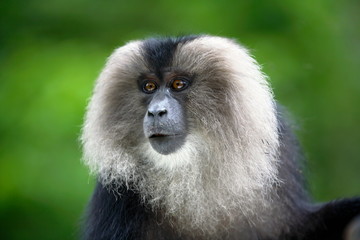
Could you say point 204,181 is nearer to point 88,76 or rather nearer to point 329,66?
point 88,76

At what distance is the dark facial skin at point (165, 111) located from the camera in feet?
15.7

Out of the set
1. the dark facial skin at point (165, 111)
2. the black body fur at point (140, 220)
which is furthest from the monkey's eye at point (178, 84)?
the black body fur at point (140, 220)

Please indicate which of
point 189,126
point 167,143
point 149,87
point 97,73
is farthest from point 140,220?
point 97,73

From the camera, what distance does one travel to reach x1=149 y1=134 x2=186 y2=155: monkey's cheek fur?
15.9 feet

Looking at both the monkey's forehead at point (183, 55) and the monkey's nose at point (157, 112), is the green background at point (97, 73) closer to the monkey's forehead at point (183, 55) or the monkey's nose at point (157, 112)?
the monkey's forehead at point (183, 55)

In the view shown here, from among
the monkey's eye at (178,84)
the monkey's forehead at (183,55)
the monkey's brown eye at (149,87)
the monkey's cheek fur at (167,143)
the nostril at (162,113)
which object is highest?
the monkey's forehead at (183,55)

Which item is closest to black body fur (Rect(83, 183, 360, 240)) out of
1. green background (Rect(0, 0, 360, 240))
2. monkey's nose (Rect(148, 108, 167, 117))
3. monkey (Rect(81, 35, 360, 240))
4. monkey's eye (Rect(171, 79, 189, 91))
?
monkey (Rect(81, 35, 360, 240))

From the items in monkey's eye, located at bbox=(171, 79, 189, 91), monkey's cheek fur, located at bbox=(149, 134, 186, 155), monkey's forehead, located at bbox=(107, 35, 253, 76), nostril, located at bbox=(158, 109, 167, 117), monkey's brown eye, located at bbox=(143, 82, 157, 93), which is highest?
monkey's forehead, located at bbox=(107, 35, 253, 76)

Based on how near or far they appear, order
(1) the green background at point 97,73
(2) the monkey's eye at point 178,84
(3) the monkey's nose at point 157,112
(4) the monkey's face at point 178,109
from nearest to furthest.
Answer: (3) the monkey's nose at point 157,112 < (4) the monkey's face at point 178,109 < (2) the monkey's eye at point 178,84 < (1) the green background at point 97,73

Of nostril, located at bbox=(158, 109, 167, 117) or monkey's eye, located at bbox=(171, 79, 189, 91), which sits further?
monkey's eye, located at bbox=(171, 79, 189, 91)

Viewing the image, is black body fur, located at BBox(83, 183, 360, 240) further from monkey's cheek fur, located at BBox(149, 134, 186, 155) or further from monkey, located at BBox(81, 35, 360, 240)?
monkey's cheek fur, located at BBox(149, 134, 186, 155)

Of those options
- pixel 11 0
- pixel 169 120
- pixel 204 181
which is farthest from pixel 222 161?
pixel 11 0

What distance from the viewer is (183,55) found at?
5.09 meters

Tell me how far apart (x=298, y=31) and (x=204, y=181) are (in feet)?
15.2
